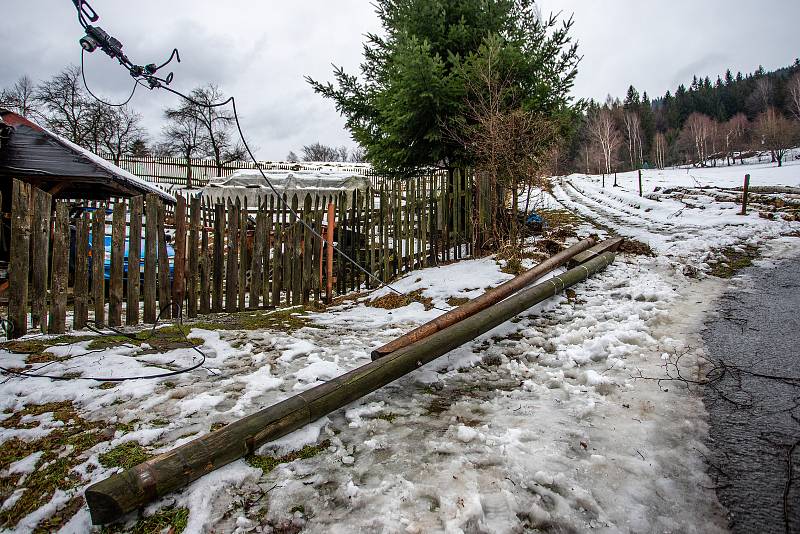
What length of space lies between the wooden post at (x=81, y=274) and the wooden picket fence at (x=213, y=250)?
0.01 meters

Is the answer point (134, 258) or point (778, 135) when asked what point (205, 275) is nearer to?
point (134, 258)

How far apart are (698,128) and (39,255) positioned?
265 ft

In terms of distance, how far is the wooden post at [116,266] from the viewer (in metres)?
4.36

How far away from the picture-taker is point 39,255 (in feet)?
13.3

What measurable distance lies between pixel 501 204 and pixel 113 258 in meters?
6.50

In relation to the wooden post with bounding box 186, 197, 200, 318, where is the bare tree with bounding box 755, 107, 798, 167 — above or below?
above

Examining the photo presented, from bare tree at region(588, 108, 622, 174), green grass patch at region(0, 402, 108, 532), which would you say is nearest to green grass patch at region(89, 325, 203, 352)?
green grass patch at region(0, 402, 108, 532)

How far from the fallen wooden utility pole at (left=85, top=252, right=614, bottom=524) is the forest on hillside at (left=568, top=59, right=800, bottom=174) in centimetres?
4974

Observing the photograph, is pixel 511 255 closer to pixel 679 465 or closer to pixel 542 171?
pixel 542 171

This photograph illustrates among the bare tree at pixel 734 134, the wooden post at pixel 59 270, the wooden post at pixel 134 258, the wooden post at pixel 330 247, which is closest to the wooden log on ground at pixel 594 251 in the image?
the wooden post at pixel 330 247

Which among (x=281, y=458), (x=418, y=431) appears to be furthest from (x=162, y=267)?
(x=418, y=431)

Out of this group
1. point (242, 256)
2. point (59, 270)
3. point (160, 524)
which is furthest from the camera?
point (242, 256)

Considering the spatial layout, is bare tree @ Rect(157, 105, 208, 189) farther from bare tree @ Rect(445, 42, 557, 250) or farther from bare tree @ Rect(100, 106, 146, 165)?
bare tree @ Rect(445, 42, 557, 250)

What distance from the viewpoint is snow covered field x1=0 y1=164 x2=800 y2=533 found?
163cm
